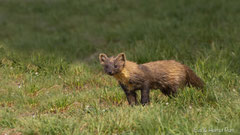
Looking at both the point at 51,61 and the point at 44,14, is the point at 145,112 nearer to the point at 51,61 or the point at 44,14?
the point at 51,61

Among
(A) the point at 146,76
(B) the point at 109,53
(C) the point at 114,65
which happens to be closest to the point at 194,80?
(A) the point at 146,76

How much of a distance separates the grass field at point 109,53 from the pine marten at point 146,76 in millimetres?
253

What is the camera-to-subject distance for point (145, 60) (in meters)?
8.12

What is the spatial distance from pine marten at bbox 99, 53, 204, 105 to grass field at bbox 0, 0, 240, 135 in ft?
0.83

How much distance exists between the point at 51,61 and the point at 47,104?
219 centimetres

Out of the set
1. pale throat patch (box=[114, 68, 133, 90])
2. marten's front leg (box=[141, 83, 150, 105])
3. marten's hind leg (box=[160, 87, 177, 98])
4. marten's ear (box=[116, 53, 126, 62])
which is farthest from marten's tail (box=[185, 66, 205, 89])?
marten's ear (box=[116, 53, 126, 62])

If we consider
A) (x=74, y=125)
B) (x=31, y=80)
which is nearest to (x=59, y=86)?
(x=31, y=80)

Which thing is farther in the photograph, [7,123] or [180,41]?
[180,41]

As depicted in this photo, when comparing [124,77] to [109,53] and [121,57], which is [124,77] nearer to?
[121,57]

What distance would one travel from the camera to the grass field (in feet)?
15.3

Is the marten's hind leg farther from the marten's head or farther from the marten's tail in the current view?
the marten's head

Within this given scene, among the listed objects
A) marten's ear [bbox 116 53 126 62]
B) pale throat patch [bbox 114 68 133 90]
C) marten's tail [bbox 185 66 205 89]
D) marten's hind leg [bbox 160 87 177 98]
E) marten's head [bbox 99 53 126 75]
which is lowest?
marten's hind leg [bbox 160 87 177 98]

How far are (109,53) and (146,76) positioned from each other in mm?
3239

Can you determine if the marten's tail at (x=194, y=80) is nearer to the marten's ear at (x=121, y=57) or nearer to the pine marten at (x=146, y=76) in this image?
the pine marten at (x=146, y=76)
